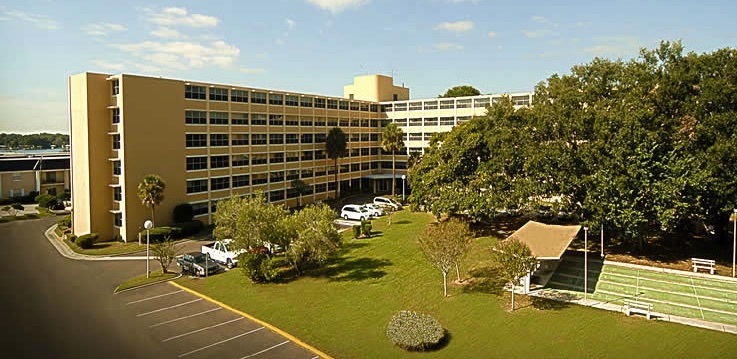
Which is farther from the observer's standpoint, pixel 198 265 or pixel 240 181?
pixel 240 181

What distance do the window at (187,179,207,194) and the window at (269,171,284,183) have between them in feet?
27.5

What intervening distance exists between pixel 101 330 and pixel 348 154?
45.1m

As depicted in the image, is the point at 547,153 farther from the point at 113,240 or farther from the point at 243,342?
the point at 113,240

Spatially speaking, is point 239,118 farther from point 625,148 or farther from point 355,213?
point 625,148

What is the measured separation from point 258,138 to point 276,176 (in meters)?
4.86

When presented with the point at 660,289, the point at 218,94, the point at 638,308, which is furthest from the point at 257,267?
the point at 218,94

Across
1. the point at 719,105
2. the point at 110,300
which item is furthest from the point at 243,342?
the point at 719,105

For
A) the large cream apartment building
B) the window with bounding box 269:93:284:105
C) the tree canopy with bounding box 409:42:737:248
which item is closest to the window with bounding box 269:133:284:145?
the large cream apartment building

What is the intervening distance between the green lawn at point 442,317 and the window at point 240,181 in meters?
18.9

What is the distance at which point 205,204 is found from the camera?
1758 inches

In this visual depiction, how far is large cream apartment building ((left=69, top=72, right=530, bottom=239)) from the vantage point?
39.1 meters

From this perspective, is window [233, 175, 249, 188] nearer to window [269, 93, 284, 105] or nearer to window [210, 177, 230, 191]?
window [210, 177, 230, 191]

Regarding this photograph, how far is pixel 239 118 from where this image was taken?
47969mm

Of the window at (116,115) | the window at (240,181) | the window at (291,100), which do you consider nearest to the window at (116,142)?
the window at (116,115)
